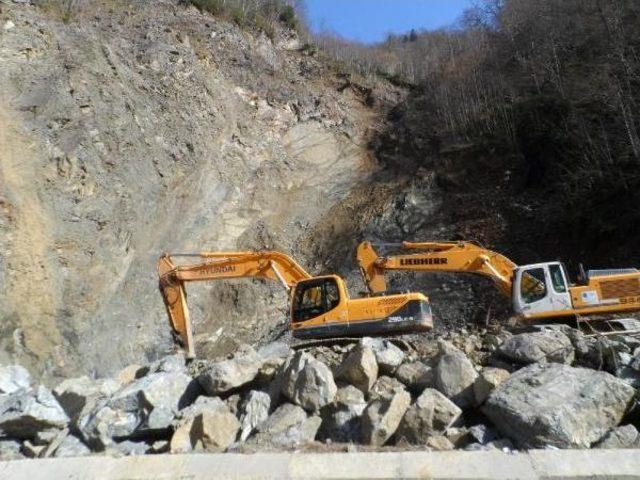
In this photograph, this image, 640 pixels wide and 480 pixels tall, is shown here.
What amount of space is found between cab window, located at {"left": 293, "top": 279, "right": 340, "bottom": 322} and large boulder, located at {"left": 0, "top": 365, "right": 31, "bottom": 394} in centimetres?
466

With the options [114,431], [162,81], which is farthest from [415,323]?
[162,81]

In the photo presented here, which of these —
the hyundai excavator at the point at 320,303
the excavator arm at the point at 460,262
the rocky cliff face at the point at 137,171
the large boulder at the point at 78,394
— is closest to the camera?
the large boulder at the point at 78,394

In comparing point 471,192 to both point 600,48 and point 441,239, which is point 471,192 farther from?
point 600,48

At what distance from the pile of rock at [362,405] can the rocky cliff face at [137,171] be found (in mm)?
6570

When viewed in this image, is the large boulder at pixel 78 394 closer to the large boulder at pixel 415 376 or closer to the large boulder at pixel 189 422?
the large boulder at pixel 189 422

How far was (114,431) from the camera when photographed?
19.2 feet

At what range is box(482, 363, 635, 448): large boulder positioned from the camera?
15.2 feet

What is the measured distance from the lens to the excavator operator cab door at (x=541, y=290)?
10094 millimetres

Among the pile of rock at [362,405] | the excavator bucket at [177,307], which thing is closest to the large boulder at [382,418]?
the pile of rock at [362,405]

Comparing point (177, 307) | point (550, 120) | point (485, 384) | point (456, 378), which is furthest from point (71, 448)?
point (550, 120)

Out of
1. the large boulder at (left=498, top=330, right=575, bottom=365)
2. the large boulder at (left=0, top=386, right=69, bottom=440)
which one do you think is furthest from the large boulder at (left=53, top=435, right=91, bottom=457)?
the large boulder at (left=498, top=330, right=575, bottom=365)

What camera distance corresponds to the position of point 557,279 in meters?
10.2

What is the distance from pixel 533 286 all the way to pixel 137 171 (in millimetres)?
12246

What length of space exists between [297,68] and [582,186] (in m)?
16.3
